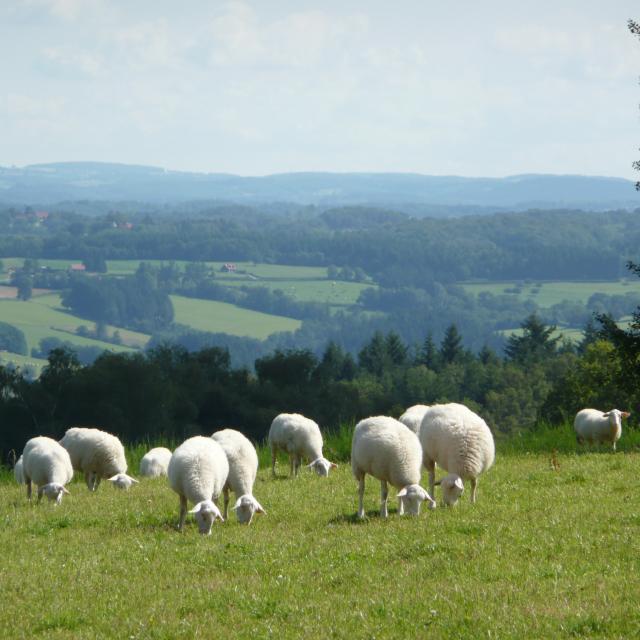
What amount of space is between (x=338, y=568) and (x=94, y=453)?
10.5 metres

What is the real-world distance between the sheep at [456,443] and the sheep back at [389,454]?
2.19 feet

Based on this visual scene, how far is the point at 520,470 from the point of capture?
18531 millimetres

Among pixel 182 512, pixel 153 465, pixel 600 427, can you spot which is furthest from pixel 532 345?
pixel 182 512

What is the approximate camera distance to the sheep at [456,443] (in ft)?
51.6

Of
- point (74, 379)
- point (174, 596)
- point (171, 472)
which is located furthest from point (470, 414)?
point (74, 379)

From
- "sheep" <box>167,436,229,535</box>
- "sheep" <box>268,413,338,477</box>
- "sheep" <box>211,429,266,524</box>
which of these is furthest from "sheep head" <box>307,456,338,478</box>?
"sheep" <box>167,436,229,535</box>

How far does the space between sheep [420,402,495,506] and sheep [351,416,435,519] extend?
25.7 inches

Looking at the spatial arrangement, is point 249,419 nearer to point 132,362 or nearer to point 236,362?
point 132,362

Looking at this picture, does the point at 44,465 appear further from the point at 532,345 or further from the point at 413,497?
the point at 532,345

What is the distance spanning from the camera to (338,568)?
37.0 feet

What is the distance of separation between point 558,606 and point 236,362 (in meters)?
182

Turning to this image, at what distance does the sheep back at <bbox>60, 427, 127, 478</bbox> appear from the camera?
20.7m

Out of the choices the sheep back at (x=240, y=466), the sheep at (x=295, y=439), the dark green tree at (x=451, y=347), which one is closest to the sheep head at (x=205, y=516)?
the sheep back at (x=240, y=466)

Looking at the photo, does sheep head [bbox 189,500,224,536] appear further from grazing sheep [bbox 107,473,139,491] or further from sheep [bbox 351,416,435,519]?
grazing sheep [bbox 107,473,139,491]
